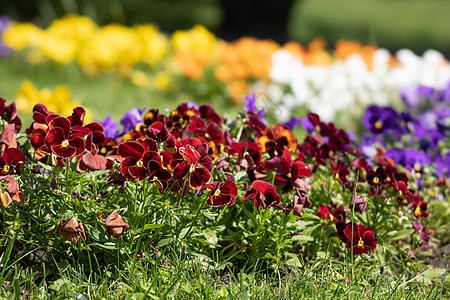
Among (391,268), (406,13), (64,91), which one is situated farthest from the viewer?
(406,13)

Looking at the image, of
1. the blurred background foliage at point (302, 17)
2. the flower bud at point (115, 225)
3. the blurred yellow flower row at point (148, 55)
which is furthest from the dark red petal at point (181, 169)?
the blurred background foliage at point (302, 17)

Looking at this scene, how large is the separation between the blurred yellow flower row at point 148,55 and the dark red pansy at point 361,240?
3674mm

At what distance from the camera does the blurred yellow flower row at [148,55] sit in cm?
574

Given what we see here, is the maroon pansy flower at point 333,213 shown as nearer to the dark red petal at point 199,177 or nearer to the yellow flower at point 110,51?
the dark red petal at point 199,177

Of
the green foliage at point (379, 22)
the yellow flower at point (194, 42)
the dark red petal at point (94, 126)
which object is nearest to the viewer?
the dark red petal at point (94, 126)

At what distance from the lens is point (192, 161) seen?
1715 millimetres

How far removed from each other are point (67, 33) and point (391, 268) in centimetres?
529

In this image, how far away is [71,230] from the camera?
5.53 ft

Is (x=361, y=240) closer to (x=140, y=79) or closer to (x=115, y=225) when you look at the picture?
(x=115, y=225)

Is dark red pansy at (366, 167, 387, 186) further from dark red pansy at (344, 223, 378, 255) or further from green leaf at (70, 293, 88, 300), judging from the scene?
green leaf at (70, 293, 88, 300)

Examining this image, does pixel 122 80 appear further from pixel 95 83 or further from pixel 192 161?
pixel 192 161

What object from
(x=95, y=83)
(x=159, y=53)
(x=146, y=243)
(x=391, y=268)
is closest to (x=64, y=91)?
(x=146, y=243)

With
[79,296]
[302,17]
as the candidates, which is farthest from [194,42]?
[302,17]

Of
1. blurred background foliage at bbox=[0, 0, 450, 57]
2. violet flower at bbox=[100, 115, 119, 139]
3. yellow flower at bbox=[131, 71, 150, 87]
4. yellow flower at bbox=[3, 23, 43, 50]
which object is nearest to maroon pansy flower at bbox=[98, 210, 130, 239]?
violet flower at bbox=[100, 115, 119, 139]
